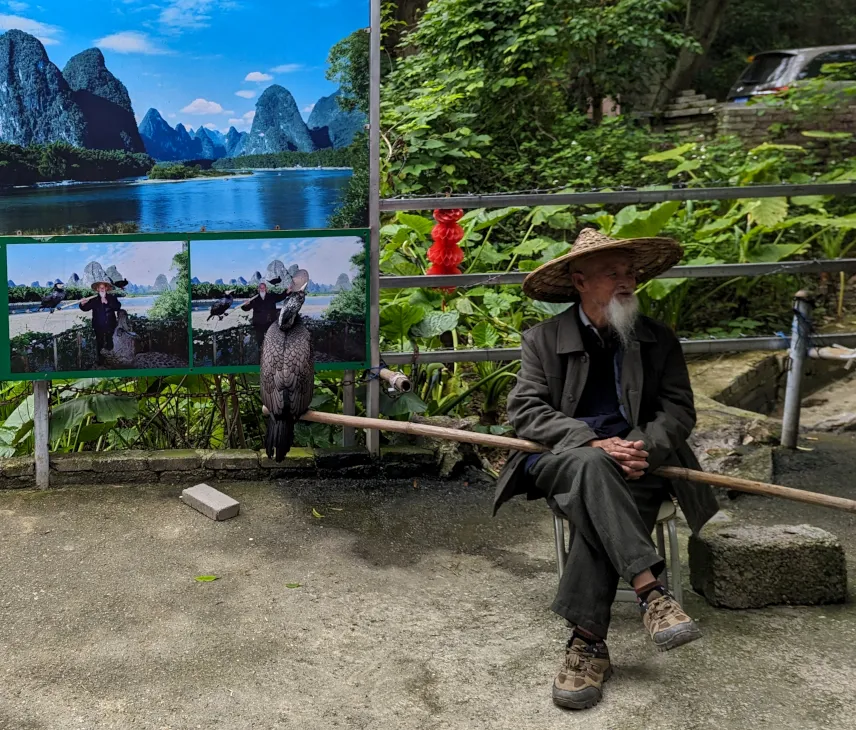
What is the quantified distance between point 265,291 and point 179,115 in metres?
0.96

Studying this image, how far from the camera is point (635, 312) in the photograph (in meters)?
3.15

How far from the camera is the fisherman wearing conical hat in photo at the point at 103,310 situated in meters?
4.21

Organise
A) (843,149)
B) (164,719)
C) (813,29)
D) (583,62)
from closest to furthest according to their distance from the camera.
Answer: (164,719) → (843,149) → (583,62) → (813,29)


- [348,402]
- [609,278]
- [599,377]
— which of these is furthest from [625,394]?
[348,402]

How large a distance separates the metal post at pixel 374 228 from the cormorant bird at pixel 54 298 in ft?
4.71

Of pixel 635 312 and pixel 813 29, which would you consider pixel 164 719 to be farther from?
pixel 813 29

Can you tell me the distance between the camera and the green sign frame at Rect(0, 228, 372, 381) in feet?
13.6

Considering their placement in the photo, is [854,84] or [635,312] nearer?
[635,312]

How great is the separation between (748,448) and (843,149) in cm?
610

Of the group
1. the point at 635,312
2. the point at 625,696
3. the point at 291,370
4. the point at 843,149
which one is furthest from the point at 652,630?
the point at 843,149

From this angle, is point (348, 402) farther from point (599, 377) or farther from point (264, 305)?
point (599, 377)

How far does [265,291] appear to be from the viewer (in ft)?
14.1

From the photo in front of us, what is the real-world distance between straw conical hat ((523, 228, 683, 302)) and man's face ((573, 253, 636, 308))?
0.11 feet

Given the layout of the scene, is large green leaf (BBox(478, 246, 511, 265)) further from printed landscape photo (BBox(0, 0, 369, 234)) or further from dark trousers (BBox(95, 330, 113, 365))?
dark trousers (BBox(95, 330, 113, 365))
